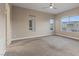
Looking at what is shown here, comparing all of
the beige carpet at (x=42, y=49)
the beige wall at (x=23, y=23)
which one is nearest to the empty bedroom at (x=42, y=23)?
the beige wall at (x=23, y=23)

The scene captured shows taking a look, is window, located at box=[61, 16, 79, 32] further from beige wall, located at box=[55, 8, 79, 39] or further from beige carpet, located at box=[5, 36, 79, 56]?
beige carpet, located at box=[5, 36, 79, 56]

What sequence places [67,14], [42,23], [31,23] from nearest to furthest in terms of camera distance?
[31,23]
[67,14]
[42,23]

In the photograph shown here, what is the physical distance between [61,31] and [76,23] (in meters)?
1.83

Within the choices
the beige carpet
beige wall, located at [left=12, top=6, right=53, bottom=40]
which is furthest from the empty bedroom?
the beige carpet

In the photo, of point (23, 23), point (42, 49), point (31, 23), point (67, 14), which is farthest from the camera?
point (67, 14)

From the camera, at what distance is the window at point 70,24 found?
764 centimetres

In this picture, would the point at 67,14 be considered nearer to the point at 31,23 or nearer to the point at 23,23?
the point at 31,23

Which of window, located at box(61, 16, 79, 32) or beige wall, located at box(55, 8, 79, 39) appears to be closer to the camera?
beige wall, located at box(55, 8, 79, 39)

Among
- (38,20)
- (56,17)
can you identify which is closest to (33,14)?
(38,20)

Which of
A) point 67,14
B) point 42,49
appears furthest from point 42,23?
point 42,49

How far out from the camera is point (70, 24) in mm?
8266

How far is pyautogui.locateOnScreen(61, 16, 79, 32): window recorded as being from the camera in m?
7.64

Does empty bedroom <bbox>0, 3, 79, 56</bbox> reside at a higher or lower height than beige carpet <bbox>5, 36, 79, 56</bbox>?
higher

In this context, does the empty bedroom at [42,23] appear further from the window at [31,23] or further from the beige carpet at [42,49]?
the beige carpet at [42,49]
